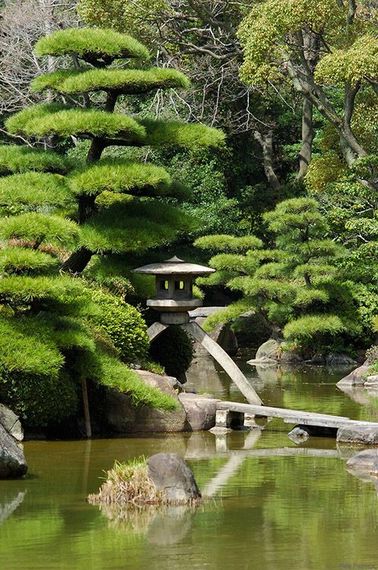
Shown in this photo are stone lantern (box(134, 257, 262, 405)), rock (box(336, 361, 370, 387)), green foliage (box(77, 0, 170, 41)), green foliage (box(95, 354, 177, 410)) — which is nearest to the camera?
green foliage (box(95, 354, 177, 410))

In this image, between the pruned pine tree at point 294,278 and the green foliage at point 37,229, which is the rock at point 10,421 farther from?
the pruned pine tree at point 294,278

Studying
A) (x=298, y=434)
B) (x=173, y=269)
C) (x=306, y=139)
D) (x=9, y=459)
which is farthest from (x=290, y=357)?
(x=9, y=459)

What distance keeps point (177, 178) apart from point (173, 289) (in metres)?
11.7

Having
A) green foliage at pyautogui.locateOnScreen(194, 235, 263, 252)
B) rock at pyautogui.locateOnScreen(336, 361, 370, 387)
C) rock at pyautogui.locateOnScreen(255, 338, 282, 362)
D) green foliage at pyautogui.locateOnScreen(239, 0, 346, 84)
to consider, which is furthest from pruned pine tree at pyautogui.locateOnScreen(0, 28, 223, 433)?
rock at pyautogui.locateOnScreen(255, 338, 282, 362)

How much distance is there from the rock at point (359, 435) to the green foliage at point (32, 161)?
5.53 metres

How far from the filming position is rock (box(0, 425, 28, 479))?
11.7 meters

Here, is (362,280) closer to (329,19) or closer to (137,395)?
(329,19)

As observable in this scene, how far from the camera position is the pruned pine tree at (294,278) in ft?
76.5

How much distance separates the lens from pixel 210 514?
10406 mm

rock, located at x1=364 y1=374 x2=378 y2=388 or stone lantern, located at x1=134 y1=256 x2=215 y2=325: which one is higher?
stone lantern, located at x1=134 y1=256 x2=215 y2=325

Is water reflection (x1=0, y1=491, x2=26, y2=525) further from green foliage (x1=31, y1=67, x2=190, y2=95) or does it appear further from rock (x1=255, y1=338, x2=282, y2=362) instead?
rock (x1=255, y1=338, x2=282, y2=362)

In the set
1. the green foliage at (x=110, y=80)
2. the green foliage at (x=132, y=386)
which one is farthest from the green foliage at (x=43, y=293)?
the green foliage at (x=110, y=80)

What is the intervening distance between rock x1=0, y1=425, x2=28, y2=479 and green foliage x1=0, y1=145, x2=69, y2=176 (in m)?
6.19

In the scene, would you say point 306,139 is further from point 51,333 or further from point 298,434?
point 51,333
